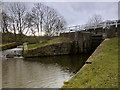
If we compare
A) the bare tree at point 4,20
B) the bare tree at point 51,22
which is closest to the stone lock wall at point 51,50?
the bare tree at point 51,22

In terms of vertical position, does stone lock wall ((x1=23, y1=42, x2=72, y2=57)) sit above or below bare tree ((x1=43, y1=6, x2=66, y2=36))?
below

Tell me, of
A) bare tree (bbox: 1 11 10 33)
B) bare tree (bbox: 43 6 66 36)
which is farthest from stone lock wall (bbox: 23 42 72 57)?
bare tree (bbox: 1 11 10 33)

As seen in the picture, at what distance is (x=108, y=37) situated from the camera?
1427 centimetres

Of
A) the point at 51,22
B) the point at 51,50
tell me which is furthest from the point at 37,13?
the point at 51,50

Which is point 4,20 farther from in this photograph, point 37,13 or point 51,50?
point 51,50

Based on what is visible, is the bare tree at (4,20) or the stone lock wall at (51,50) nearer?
the stone lock wall at (51,50)

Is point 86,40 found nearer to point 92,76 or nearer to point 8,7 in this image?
point 92,76

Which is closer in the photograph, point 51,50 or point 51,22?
point 51,50

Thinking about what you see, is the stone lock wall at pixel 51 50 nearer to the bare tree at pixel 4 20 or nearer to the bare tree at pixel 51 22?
the bare tree at pixel 51 22

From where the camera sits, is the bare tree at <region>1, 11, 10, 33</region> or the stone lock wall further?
the bare tree at <region>1, 11, 10, 33</region>

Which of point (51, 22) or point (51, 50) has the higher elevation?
point (51, 22)

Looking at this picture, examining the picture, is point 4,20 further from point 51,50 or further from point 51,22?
point 51,50

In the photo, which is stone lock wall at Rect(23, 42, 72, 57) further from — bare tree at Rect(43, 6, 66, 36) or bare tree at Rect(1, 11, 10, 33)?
bare tree at Rect(1, 11, 10, 33)

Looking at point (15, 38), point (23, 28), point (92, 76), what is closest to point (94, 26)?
point (92, 76)
